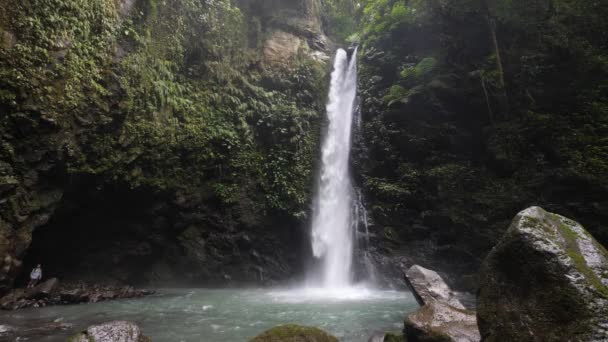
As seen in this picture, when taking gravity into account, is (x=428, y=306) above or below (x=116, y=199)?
below

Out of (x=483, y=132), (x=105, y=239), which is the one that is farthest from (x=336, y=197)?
(x=105, y=239)

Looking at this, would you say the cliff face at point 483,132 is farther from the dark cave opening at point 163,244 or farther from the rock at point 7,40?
the rock at point 7,40

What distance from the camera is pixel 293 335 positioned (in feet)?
15.3

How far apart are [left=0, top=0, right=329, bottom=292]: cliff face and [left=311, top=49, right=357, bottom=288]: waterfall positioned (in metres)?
0.71

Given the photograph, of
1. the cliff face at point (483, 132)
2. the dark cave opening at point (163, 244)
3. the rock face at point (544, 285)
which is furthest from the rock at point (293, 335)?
the cliff face at point (483, 132)

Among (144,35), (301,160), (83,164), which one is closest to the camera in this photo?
(83,164)

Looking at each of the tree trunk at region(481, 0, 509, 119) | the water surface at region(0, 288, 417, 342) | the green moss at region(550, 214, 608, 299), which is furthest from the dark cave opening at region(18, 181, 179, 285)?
the tree trunk at region(481, 0, 509, 119)

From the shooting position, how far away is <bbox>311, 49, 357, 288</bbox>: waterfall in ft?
44.2

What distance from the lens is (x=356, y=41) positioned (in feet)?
70.3

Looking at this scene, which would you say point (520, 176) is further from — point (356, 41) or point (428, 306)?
point (356, 41)

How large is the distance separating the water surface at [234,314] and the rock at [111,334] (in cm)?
147

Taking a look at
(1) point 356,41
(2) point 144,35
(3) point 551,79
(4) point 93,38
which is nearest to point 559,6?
(3) point 551,79

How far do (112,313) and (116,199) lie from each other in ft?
15.9

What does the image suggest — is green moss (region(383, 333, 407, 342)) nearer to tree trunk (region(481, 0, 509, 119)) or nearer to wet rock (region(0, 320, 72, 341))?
wet rock (region(0, 320, 72, 341))
